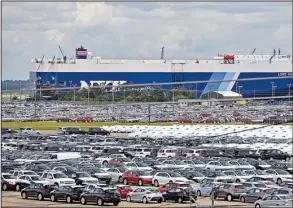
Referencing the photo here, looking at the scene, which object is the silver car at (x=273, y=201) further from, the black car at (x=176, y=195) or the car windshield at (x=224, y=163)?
the car windshield at (x=224, y=163)

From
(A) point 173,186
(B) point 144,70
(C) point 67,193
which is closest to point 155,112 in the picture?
(A) point 173,186

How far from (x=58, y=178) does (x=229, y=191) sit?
121 inches

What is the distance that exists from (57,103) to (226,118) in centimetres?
730

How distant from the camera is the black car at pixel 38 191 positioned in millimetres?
11352

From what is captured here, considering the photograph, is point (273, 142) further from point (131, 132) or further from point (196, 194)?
point (196, 194)

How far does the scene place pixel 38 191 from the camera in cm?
1142

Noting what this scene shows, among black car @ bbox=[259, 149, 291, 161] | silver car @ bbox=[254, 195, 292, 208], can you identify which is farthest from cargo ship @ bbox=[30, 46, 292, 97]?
silver car @ bbox=[254, 195, 292, 208]

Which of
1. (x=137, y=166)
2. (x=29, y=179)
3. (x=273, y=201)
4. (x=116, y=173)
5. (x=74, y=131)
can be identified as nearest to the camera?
(x=273, y=201)

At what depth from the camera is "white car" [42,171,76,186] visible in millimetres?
12672

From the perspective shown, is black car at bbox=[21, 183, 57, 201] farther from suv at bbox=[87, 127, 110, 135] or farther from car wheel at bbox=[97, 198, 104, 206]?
suv at bbox=[87, 127, 110, 135]

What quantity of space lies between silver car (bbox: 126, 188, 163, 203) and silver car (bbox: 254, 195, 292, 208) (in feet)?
5.02

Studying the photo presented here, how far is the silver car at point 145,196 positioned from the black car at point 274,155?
7.37 meters

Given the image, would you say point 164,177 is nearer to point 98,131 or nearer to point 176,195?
point 176,195

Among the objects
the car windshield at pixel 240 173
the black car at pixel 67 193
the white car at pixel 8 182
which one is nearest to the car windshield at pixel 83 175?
the white car at pixel 8 182
